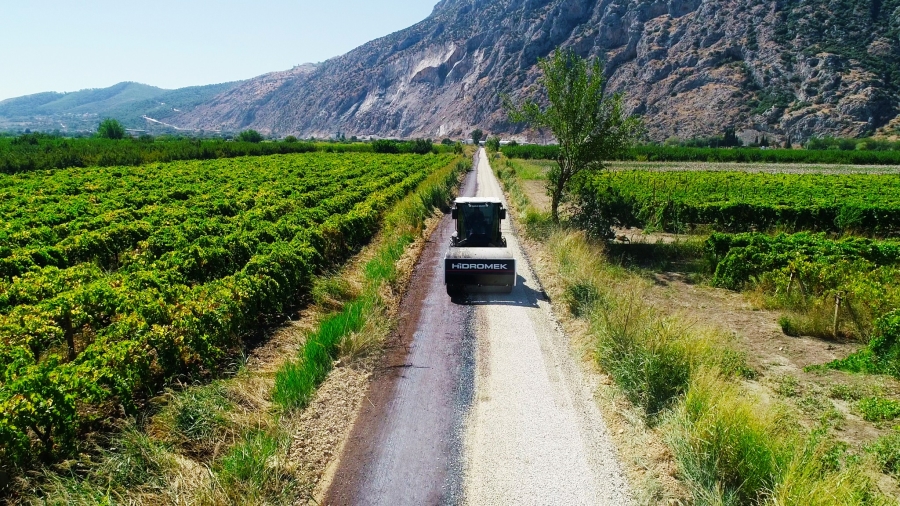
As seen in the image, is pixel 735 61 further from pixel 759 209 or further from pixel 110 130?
pixel 110 130

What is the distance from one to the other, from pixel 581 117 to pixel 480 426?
Result: 17952 mm

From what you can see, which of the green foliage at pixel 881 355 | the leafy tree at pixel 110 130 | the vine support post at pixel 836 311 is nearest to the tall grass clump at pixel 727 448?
the green foliage at pixel 881 355

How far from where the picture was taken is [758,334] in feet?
37.9

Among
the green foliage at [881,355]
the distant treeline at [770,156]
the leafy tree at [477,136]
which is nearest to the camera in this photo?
the green foliage at [881,355]

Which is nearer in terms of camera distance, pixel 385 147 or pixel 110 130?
pixel 385 147

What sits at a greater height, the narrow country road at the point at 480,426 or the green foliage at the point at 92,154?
the green foliage at the point at 92,154

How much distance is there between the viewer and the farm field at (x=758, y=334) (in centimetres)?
654

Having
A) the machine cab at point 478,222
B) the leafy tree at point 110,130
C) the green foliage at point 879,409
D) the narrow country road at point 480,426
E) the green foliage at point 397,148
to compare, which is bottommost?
the narrow country road at point 480,426

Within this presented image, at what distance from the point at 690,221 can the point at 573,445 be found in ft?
65.5

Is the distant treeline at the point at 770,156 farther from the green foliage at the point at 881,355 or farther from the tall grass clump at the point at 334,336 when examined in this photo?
the green foliage at the point at 881,355

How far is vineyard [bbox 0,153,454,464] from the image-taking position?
6078 mm

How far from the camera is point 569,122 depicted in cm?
Result: 2230

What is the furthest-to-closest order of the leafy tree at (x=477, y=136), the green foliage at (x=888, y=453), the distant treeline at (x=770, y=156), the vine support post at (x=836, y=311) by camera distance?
the leafy tree at (x=477, y=136) → the distant treeline at (x=770, y=156) → the vine support post at (x=836, y=311) → the green foliage at (x=888, y=453)

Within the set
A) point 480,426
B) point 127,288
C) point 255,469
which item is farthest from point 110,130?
point 480,426
